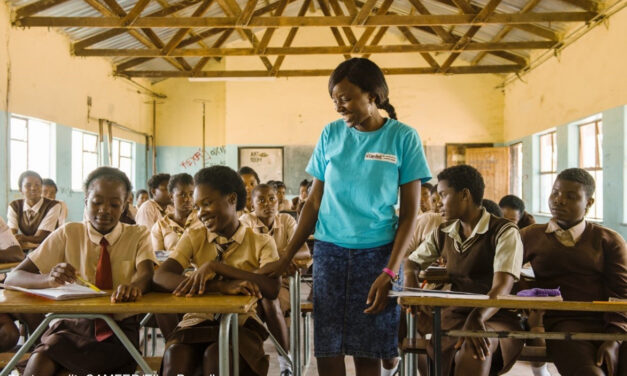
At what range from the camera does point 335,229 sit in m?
1.78

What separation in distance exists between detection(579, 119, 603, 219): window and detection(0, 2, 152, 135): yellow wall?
23.9ft

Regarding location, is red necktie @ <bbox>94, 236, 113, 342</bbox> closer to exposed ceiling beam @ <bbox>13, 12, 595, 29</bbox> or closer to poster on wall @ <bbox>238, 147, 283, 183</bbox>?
exposed ceiling beam @ <bbox>13, 12, 595, 29</bbox>

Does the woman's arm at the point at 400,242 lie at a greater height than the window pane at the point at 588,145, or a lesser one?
lesser

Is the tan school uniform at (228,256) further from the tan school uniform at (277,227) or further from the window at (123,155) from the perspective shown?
the window at (123,155)

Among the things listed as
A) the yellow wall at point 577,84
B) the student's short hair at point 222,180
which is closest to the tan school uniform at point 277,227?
the student's short hair at point 222,180

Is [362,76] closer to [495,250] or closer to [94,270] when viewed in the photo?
[495,250]

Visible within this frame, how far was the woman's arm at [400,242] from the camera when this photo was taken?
1657 mm

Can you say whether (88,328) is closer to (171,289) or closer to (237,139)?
(171,289)

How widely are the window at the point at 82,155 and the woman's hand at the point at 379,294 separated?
766cm

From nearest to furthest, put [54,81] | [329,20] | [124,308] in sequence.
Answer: [124,308], [329,20], [54,81]

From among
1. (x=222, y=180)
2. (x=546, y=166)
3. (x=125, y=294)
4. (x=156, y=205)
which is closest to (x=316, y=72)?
(x=546, y=166)

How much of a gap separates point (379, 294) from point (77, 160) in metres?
8.25

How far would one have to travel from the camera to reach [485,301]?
5.48 feet

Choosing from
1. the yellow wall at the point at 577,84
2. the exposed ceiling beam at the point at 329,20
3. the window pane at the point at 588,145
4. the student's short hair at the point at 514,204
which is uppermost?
the exposed ceiling beam at the point at 329,20
